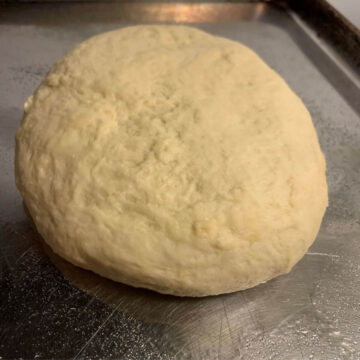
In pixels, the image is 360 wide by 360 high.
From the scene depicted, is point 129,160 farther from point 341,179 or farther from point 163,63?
point 341,179

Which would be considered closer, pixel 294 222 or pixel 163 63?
pixel 294 222

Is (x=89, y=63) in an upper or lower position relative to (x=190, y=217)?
upper

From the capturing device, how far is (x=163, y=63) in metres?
1.34

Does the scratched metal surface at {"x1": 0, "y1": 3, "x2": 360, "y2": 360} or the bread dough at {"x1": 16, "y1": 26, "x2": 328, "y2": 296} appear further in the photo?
the scratched metal surface at {"x1": 0, "y1": 3, "x2": 360, "y2": 360}

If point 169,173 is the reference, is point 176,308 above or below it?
below

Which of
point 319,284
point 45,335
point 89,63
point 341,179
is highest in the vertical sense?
point 89,63

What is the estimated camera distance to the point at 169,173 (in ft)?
3.62

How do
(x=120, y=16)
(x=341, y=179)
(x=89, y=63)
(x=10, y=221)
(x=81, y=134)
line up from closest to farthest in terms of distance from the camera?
A: (x=81, y=134) < (x=89, y=63) < (x=10, y=221) < (x=341, y=179) < (x=120, y=16)

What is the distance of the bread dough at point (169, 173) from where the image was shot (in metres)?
1.07

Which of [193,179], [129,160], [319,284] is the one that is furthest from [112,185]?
[319,284]

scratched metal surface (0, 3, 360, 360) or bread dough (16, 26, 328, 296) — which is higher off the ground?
bread dough (16, 26, 328, 296)

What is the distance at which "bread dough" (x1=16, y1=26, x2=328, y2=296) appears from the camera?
107 cm

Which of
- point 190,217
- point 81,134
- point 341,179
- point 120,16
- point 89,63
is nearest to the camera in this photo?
point 190,217

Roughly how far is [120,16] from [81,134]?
1550mm
